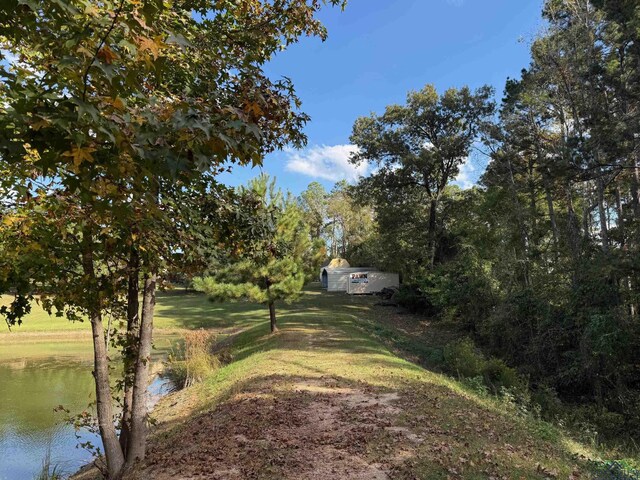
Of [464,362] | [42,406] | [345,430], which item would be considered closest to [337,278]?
[464,362]

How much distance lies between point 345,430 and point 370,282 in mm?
30375

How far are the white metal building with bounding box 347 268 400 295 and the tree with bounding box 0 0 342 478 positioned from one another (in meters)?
30.7

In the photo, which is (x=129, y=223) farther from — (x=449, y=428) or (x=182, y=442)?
(x=449, y=428)

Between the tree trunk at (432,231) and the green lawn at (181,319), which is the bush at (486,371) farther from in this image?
the green lawn at (181,319)

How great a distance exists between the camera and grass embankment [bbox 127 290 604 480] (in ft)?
16.5

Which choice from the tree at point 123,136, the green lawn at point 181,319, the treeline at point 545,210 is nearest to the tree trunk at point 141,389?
the tree at point 123,136

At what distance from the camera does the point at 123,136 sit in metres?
1.90

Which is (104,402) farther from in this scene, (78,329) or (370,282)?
(370,282)

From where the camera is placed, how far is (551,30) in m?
16.0

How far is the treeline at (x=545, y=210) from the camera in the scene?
11750mm

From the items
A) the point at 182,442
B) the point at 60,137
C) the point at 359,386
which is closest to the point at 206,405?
the point at 182,442

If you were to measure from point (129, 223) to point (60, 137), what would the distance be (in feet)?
5.86

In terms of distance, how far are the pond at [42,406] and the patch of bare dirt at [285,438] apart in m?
1.62

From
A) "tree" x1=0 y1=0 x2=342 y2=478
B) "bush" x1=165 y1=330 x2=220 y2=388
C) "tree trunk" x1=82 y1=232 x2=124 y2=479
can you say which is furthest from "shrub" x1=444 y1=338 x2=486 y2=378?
"tree" x1=0 y1=0 x2=342 y2=478
